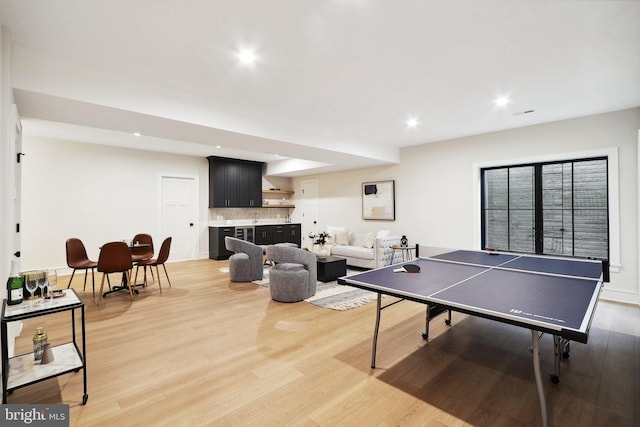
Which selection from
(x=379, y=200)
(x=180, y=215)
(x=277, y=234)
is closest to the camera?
(x=379, y=200)

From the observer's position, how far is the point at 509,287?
224 centimetres

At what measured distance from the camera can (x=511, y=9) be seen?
2.18 meters

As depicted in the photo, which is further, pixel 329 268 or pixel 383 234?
pixel 383 234

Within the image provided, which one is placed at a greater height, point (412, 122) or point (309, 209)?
point (412, 122)

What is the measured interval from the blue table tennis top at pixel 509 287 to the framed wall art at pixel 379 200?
3727mm

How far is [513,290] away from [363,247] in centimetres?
480

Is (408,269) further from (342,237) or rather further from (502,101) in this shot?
(342,237)

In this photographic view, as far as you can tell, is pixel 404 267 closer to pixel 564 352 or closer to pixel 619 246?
pixel 564 352

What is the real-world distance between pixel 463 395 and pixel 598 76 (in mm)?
3546

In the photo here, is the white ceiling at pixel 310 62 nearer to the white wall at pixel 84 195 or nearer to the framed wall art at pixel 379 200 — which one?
the framed wall art at pixel 379 200

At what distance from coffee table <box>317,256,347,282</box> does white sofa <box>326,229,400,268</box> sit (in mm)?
830

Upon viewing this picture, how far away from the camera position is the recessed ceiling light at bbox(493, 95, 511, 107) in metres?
3.84

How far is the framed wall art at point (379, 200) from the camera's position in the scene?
23.1ft

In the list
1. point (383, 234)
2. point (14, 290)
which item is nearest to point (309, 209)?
point (383, 234)
